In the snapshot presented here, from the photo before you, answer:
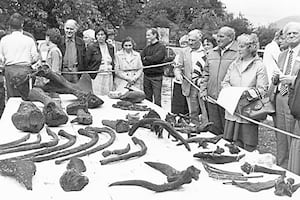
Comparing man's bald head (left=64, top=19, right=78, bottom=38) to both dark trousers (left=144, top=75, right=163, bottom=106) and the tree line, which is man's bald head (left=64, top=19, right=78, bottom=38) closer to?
dark trousers (left=144, top=75, right=163, bottom=106)

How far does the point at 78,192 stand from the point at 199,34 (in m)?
4.10

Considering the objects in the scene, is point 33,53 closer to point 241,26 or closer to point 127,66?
point 127,66

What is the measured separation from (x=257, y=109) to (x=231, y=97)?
26cm

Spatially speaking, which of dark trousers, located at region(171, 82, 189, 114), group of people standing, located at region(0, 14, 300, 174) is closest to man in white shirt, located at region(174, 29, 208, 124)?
group of people standing, located at region(0, 14, 300, 174)

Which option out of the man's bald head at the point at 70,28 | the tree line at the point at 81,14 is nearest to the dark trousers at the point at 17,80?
the man's bald head at the point at 70,28

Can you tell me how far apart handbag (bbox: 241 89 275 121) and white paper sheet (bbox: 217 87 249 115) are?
0.10 meters

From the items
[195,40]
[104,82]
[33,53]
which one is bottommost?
[104,82]

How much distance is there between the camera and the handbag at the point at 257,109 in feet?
15.4

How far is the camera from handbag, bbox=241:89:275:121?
470cm

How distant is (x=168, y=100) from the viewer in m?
9.91

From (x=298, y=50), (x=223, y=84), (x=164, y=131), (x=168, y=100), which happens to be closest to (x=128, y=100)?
(x=223, y=84)

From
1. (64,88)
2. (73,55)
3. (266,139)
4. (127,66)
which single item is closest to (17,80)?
(64,88)

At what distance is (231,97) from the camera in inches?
187

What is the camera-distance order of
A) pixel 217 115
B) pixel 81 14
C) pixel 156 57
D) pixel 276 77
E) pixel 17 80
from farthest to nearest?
pixel 81 14
pixel 156 57
pixel 217 115
pixel 17 80
pixel 276 77
